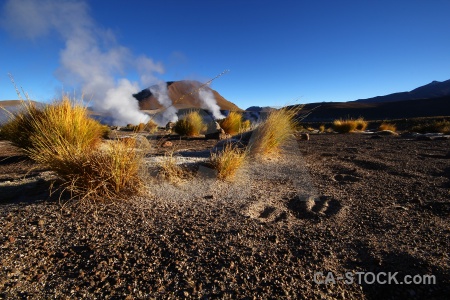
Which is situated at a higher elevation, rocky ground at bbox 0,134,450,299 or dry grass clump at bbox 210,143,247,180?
dry grass clump at bbox 210,143,247,180

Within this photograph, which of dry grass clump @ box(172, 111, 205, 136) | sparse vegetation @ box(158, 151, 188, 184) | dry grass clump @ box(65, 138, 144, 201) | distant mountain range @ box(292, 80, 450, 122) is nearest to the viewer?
dry grass clump @ box(65, 138, 144, 201)

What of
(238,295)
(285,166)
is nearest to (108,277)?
(238,295)

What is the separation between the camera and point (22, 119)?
389 cm

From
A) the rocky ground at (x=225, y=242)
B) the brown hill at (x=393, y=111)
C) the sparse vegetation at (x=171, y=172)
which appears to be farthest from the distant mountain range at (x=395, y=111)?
the rocky ground at (x=225, y=242)

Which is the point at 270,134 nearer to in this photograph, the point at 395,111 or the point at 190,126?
the point at 190,126

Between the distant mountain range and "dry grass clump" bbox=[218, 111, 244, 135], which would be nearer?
"dry grass clump" bbox=[218, 111, 244, 135]

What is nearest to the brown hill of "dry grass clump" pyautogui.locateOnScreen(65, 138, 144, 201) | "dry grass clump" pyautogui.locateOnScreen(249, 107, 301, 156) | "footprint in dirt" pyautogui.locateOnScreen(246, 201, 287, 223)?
"dry grass clump" pyautogui.locateOnScreen(249, 107, 301, 156)

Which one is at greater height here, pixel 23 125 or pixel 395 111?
pixel 23 125

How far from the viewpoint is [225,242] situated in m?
1.49

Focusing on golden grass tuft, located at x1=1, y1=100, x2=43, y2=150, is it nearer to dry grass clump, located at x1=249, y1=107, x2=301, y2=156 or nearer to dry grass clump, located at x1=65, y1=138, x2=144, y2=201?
dry grass clump, located at x1=65, y1=138, x2=144, y2=201

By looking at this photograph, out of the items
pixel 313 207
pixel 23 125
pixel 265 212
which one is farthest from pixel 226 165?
pixel 23 125

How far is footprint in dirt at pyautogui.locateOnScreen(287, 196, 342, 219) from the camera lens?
6.49ft

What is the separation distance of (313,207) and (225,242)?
0.97m

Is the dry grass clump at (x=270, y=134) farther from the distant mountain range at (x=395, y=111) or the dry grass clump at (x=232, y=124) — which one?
the distant mountain range at (x=395, y=111)
